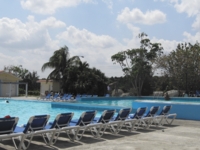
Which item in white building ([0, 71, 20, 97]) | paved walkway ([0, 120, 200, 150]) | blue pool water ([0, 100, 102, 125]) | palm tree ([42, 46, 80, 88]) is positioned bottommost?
blue pool water ([0, 100, 102, 125])

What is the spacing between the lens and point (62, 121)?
7402 mm

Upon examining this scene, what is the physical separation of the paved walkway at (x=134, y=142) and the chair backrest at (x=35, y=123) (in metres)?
0.40

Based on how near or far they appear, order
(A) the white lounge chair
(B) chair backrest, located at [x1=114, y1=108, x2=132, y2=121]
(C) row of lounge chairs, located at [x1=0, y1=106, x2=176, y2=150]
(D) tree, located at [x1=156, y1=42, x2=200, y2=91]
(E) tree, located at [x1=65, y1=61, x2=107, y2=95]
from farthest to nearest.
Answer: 1. (E) tree, located at [x1=65, y1=61, x2=107, y2=95]
2. (D) tree, located at [x1=156, y1=42, x2=200, y2=91]
3. (B) chair backrest, located at [x1=114, y1=108, x2=132, y2=121]
4. (C) row of lounge chairs, located at [x1=0, y1=106, x2=176, y2=150]
5. (A) the white lounge chair

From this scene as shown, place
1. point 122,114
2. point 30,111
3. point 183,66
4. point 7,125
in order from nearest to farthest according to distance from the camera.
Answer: point 7,125, point 122,114, point 30,111, point 183,66

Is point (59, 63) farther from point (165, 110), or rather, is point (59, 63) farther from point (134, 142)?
point (134, 142)

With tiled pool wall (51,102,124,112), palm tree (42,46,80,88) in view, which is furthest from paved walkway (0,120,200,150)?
palm tree (42,46,80,88)

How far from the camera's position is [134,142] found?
730cm

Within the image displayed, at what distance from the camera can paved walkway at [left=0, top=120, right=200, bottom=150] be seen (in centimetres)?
664

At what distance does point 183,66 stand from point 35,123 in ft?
91.3

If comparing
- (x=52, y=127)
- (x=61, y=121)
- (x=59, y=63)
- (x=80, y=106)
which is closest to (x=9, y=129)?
(x=52, y=127)

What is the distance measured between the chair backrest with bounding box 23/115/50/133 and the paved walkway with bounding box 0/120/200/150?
40cm

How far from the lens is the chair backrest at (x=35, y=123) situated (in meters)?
6.55

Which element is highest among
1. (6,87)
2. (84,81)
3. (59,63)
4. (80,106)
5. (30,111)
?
(59,63)

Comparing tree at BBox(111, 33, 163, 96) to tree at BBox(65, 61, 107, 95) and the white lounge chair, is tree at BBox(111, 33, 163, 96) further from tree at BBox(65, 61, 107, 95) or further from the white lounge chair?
the white lounge chair
